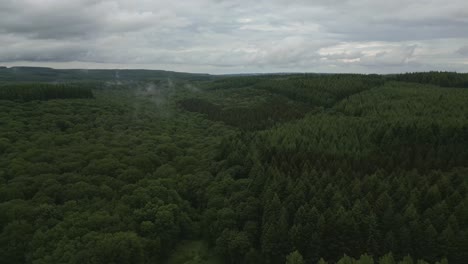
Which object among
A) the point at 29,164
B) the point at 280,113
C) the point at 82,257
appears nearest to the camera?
the point at 82,257

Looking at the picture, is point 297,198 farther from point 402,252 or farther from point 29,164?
point 29,164

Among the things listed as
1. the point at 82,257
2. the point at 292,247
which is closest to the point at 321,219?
the point at 292,247

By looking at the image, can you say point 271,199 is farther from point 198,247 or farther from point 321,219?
point 198,247

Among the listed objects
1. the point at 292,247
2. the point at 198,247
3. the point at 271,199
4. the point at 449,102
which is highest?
the point at 449,102

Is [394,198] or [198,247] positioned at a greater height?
[394,198]

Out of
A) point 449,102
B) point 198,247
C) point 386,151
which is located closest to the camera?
point 198,247

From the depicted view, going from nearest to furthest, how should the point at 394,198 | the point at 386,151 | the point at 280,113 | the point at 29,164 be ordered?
1. the point at 394,198
2. the point at 29,164
3. the point at 386,151
4. the point at 280,113

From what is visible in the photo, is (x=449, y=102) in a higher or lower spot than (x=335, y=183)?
higher

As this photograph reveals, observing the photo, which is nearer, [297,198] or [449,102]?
[297,198]

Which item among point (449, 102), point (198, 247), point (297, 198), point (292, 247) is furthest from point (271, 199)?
point (449, 102)
